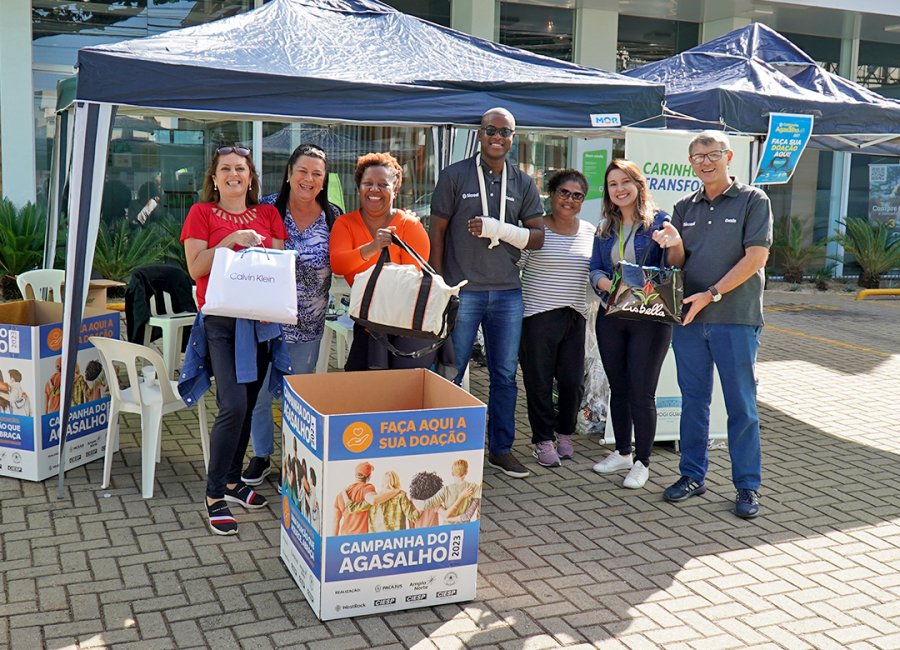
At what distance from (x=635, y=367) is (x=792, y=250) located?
34.7ft

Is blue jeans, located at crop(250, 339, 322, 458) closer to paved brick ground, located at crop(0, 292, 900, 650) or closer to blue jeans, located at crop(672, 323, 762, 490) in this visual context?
paved brick ground, located at crop(0, 292, 900, 650)

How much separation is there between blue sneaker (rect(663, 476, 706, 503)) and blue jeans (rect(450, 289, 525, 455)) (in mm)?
940

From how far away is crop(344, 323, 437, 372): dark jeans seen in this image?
14.4 ft

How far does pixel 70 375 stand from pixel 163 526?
95 cm

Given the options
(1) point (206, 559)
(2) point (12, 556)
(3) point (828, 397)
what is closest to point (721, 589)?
(1) point (206, 559)

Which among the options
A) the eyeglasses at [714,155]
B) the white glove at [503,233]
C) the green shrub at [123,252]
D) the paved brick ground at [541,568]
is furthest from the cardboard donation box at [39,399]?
the green shrub at [123,252]

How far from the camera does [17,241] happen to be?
9586 millimetres

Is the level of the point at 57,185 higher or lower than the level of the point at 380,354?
higher

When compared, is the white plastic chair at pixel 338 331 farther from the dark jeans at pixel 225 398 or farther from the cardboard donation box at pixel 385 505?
the cardboard donation box at pixel 385 505

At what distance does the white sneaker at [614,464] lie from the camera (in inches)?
210

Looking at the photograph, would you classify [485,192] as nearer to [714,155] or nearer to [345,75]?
[345,75]

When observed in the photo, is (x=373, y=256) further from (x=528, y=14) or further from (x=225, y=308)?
(x=528, y=14)

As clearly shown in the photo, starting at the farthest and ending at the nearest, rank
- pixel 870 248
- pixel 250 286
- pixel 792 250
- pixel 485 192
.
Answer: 1. pixel 792 250
2. pixel 870 248
3. pixel 485 192
4. pixel 250 286

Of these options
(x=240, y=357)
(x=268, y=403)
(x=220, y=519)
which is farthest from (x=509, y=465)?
(x=240, y=357)
